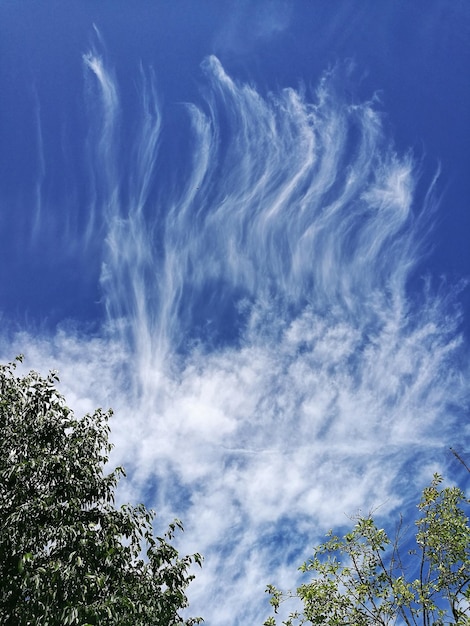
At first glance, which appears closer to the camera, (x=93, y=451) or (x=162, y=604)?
(x=162, y=604)

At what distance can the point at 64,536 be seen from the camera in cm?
1064

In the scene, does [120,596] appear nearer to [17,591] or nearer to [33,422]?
[17,591]

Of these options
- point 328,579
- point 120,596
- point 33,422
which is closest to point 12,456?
point 33,422

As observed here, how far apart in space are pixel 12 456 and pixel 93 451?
6.59 feet

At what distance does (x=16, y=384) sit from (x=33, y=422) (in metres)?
1.21

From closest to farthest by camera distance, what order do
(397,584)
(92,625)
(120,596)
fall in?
(92,625), (120,596), (397,584)

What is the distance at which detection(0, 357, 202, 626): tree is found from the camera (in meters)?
9.61

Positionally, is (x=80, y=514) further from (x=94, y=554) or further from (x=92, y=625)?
→ (x=92, y=625)

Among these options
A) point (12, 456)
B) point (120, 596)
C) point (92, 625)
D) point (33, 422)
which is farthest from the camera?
point (33, 422)

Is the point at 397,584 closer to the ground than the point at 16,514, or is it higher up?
higher up

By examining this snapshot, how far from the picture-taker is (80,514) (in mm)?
12047

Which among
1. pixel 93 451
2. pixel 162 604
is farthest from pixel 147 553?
pixel 93 451

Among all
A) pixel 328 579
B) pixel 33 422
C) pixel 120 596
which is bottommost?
pixel 120 596

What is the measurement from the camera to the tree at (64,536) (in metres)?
9.61
